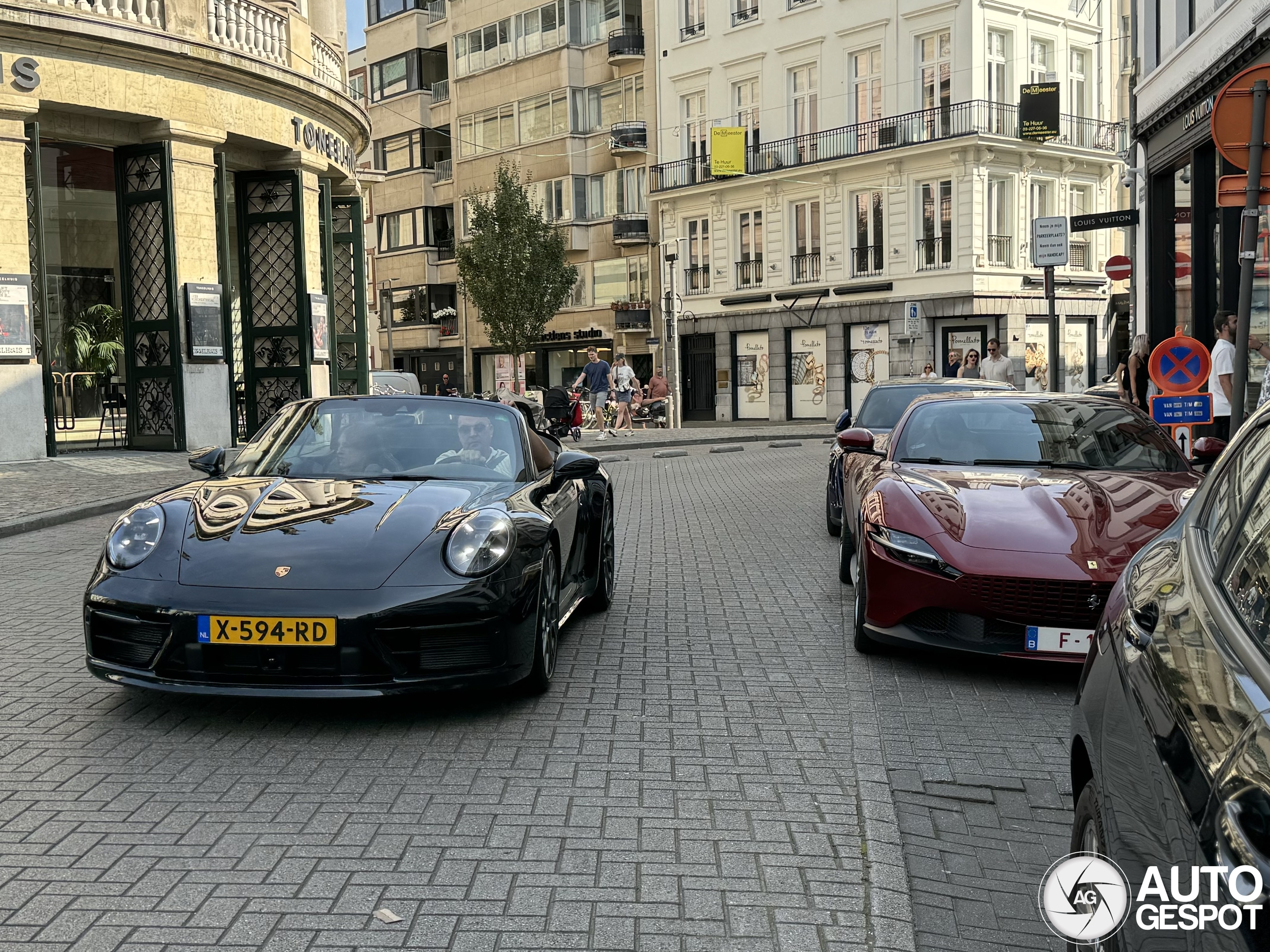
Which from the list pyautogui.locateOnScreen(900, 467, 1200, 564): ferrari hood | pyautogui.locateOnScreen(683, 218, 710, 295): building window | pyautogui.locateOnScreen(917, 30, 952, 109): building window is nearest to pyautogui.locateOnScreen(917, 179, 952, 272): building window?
pyautogui.locateOnScreen(917, 30, 952, 109): building window

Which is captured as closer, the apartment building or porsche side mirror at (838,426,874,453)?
porsche side mirror at (838,426,874,453)

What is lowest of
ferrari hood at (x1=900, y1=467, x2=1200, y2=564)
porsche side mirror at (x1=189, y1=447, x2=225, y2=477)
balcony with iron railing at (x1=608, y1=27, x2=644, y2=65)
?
ferrari hood at (x1=900, y1=467, x2=1200, y2=564)

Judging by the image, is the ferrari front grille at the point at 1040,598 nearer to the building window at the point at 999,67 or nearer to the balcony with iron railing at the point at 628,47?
the building window at the point at 999,67

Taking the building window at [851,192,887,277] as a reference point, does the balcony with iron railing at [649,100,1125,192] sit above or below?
above

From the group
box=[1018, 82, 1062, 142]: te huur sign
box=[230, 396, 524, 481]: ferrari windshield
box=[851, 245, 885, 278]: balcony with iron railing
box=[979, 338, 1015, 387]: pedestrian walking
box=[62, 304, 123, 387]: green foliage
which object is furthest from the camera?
box=[851, 245, 885, 278]: balcony with iron railing

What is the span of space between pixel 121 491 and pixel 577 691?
11.0 meters

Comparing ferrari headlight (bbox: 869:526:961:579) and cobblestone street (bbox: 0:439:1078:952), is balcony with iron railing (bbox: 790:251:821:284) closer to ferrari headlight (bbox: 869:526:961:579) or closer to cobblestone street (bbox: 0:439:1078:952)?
cobblestone street (bbox: 0:439:1078:952)

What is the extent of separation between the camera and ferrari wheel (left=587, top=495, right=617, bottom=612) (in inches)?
302

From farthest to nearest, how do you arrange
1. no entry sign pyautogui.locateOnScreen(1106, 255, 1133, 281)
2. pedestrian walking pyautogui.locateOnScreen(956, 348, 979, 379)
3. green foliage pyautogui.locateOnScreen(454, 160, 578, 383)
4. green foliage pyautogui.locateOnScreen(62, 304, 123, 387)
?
green foliage pyautogui.locateOnScreen(454, 160, 578, 383)
pedestrian walking pyautogui.locateOnScreen(956, 348, 979, 379)
green foliage pyautogui.locateOnScreen(62, 304, 123, 387)
no entry sign pyautogui.locateOnScreen(1106, 255, 1133, 281)

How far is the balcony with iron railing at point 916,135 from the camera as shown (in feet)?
127

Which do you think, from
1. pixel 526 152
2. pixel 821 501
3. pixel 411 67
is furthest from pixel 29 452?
pixel 411 67

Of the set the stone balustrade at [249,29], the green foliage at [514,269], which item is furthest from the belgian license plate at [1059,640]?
the green foliage at [514,269]

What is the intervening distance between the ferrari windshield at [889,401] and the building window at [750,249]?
32682 mm

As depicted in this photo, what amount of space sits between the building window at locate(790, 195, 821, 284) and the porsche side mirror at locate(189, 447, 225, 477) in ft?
122
